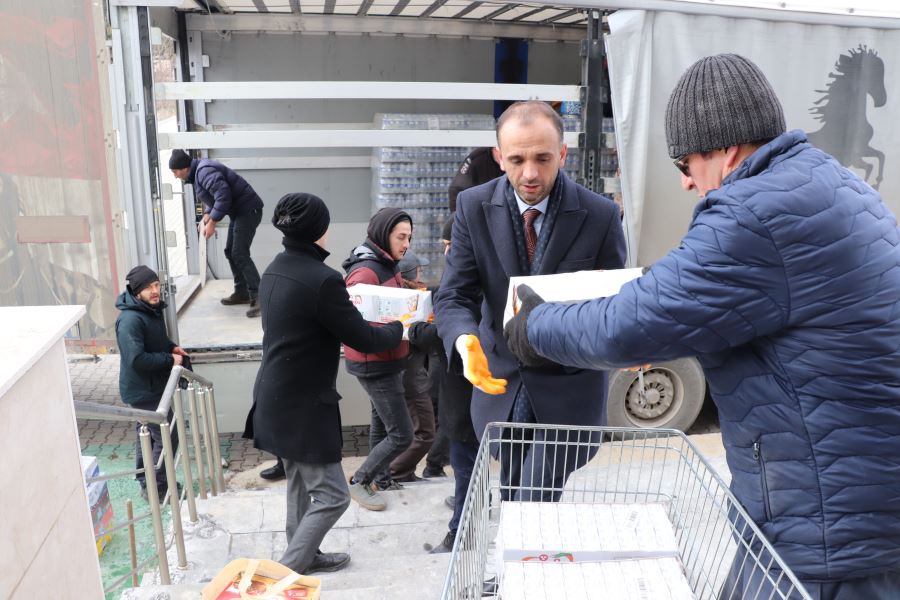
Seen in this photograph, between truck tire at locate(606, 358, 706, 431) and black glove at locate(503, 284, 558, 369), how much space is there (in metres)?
3.53

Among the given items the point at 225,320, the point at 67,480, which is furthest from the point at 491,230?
the point at 225,320

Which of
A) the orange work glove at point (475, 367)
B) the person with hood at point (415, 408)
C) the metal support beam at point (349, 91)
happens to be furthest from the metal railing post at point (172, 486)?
the metal support beam at point (349, 91)

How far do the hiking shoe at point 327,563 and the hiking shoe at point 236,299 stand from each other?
3458 millimetres

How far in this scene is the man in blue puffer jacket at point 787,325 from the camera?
1.42 meters

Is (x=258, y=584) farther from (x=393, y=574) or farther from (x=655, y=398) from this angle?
(x=655, y=398)

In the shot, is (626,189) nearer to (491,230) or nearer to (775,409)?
(491,230)

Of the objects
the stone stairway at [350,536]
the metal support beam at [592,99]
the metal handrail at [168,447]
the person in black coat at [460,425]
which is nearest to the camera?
the metal handrail at [168,447]

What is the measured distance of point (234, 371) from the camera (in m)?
5.29

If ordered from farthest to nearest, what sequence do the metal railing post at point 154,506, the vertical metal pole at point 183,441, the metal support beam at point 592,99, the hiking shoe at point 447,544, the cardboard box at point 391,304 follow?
1. the metal support beam at point 592,99
2. the cardboard box at point 391,304
3. the vertical metal pole at point 183,441
4. the hiking shoe at point 447,544
5. the metal railing post at point 154,506

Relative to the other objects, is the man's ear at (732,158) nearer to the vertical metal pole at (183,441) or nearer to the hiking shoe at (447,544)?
the hiking shoe at (447,544)

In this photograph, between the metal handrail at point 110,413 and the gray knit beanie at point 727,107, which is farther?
the metal handrail at point 110,413

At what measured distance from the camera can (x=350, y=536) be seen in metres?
4.23

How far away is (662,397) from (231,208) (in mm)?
4040

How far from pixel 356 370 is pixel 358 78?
471 cm
